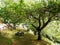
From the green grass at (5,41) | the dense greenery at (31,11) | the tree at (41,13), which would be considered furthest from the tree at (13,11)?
the green grass at (5,41)

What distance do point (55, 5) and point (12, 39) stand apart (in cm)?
510

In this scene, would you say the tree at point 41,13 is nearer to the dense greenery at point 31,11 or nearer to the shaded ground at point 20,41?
the dense greenery at point 31,11

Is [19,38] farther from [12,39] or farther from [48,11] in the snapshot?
[48,11]

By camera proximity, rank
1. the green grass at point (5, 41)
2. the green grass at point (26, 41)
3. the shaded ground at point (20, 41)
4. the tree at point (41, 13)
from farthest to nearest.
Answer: the green grass at point (26, 41) → the shaded ground at point (20, 41) → the green grass at point (5, 41) → the tree at point (41, 13)

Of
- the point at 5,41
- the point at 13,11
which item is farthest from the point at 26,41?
the point at 13,11

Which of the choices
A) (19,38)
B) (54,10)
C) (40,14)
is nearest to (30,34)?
(19,38)

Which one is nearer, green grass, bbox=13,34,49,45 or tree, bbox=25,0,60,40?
tree, bbox=25,0,60,40

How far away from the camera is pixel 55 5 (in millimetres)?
14695

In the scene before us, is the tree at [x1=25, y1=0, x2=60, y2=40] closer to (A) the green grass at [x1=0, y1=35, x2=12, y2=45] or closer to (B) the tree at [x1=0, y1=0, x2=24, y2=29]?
(B) the tree at [x1=0, y1=0, x2=24, y2=29]

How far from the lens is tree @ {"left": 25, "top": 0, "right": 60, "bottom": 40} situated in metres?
14.8

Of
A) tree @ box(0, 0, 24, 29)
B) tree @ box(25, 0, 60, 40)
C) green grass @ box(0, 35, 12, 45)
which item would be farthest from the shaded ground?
tree @ box(0, 0, 24, 29)

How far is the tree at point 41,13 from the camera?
48.6 feet

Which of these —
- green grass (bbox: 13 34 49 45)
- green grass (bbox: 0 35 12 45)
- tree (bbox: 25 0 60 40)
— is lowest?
green grass (bbox: 13 34 49 45)

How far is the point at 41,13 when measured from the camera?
51.7ft
